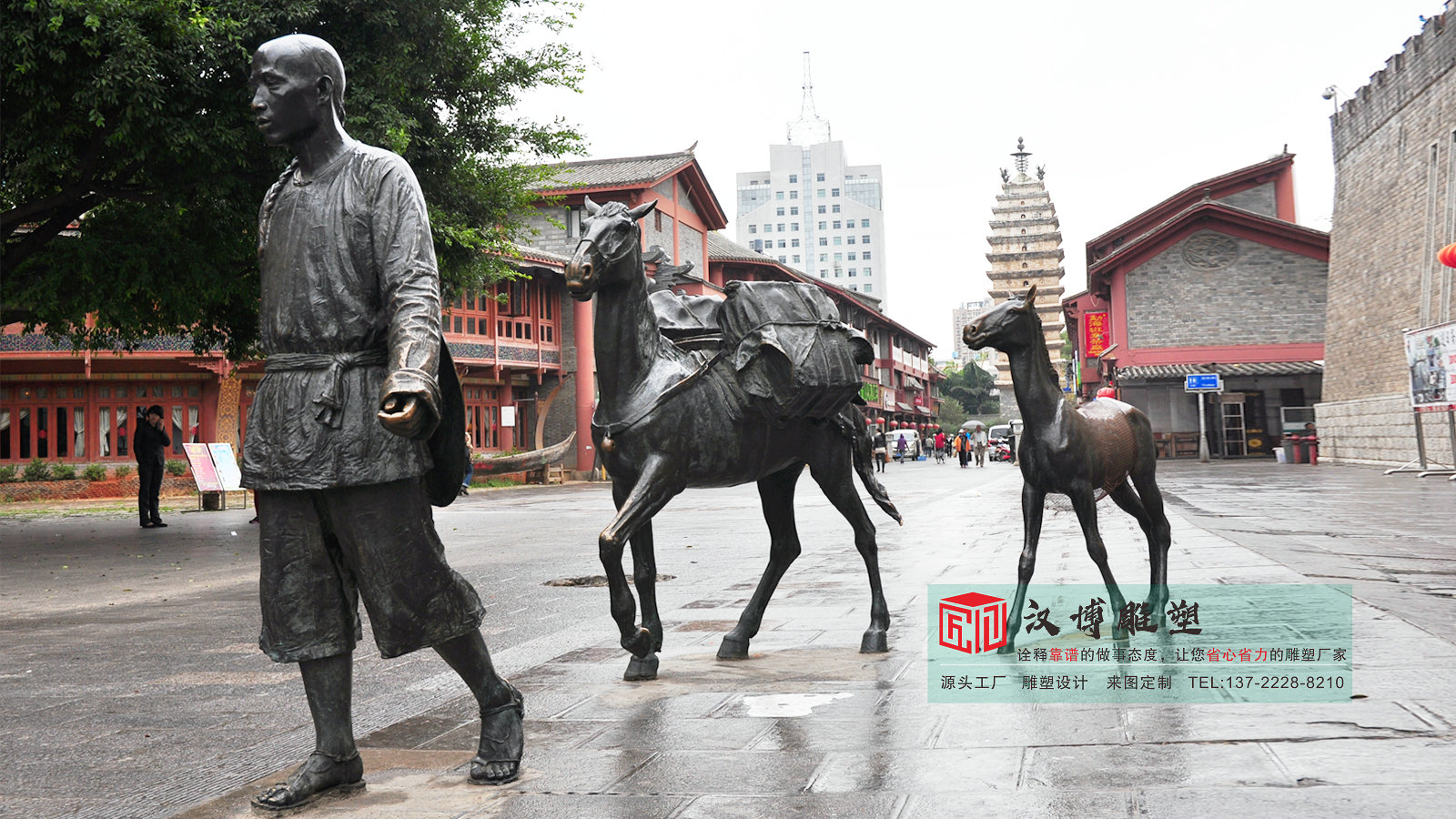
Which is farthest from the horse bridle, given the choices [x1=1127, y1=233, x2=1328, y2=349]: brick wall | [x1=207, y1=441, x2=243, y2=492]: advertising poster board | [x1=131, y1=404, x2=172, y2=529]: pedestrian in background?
[x1=1127, y1=233, x2=1328, y2=349]: brick wall

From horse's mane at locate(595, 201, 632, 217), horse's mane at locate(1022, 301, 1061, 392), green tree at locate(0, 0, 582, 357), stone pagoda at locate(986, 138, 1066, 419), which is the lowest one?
horse's mane at locate(1022, 301, 1061, 392)

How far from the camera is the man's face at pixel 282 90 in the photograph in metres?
3.29

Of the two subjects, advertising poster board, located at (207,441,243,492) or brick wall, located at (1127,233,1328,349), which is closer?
advertising poster board, located at (207,441,243,492)

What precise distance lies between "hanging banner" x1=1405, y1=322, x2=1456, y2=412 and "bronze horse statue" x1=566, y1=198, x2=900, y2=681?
1866 cm

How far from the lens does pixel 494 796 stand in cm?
320

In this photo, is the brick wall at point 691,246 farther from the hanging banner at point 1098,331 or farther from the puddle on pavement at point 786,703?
the puddle on pavement at point 786,703

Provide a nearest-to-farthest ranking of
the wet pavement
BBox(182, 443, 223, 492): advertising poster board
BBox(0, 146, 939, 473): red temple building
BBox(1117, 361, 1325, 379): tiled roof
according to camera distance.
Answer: the wet pavement < BBox(182, 443, 223, 492): advertising poster board < BBox(0, 146, 939, 473): red temple building < BBox(1117, 361, 1325, 379): tiled roof

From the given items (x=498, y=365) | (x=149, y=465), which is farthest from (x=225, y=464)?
(x=498, y=365)

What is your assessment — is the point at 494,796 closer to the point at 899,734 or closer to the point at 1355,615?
the point at 899,734

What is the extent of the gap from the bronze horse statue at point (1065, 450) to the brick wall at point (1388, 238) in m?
21.4

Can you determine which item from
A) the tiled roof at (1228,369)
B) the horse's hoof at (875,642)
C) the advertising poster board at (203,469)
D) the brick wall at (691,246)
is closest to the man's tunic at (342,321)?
the horse's hoof at (875,642)

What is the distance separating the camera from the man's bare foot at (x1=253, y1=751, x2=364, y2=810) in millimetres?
3121

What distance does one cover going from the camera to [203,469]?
20.8 m

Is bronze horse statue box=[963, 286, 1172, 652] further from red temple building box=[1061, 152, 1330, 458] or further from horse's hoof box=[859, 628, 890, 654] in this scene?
red temple building box=[1061, 152, 1330, 458]
